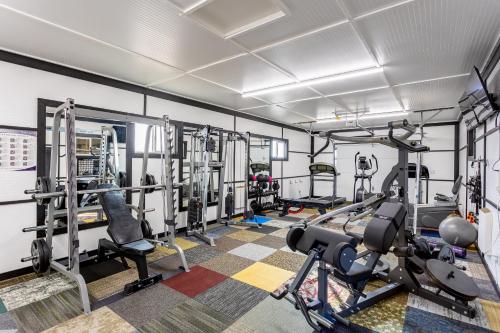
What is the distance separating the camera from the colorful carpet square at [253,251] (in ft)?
13.0

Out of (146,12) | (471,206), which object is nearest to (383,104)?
(471,206)

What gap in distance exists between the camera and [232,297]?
2.77 m

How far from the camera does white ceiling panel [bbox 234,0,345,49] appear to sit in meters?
2.09

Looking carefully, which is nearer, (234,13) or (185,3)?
(185,3)

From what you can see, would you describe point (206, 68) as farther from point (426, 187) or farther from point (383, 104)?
point (426, 187)

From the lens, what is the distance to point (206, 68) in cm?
354

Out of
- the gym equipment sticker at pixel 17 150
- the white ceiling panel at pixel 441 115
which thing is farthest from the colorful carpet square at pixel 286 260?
the white ceiling panel at pixel 441 115

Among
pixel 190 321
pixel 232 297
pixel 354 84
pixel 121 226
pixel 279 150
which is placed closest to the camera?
pixel 190 321

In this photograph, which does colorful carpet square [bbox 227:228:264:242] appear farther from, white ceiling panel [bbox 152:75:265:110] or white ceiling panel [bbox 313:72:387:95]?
white ceiling panel [bbox 313:72:387:95]

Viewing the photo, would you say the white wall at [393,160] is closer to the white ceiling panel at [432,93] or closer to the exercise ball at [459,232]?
the white ceiling panel at [432,93]

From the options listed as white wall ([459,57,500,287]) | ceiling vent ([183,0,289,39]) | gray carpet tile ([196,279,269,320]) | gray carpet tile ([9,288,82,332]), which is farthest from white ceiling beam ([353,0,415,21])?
gray carpet tile ([9,288,82,332])

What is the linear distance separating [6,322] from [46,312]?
11.3 inches

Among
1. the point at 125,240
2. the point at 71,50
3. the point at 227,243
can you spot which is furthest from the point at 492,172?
the point at 71,50

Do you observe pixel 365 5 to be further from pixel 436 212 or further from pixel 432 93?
pixel 436 212
